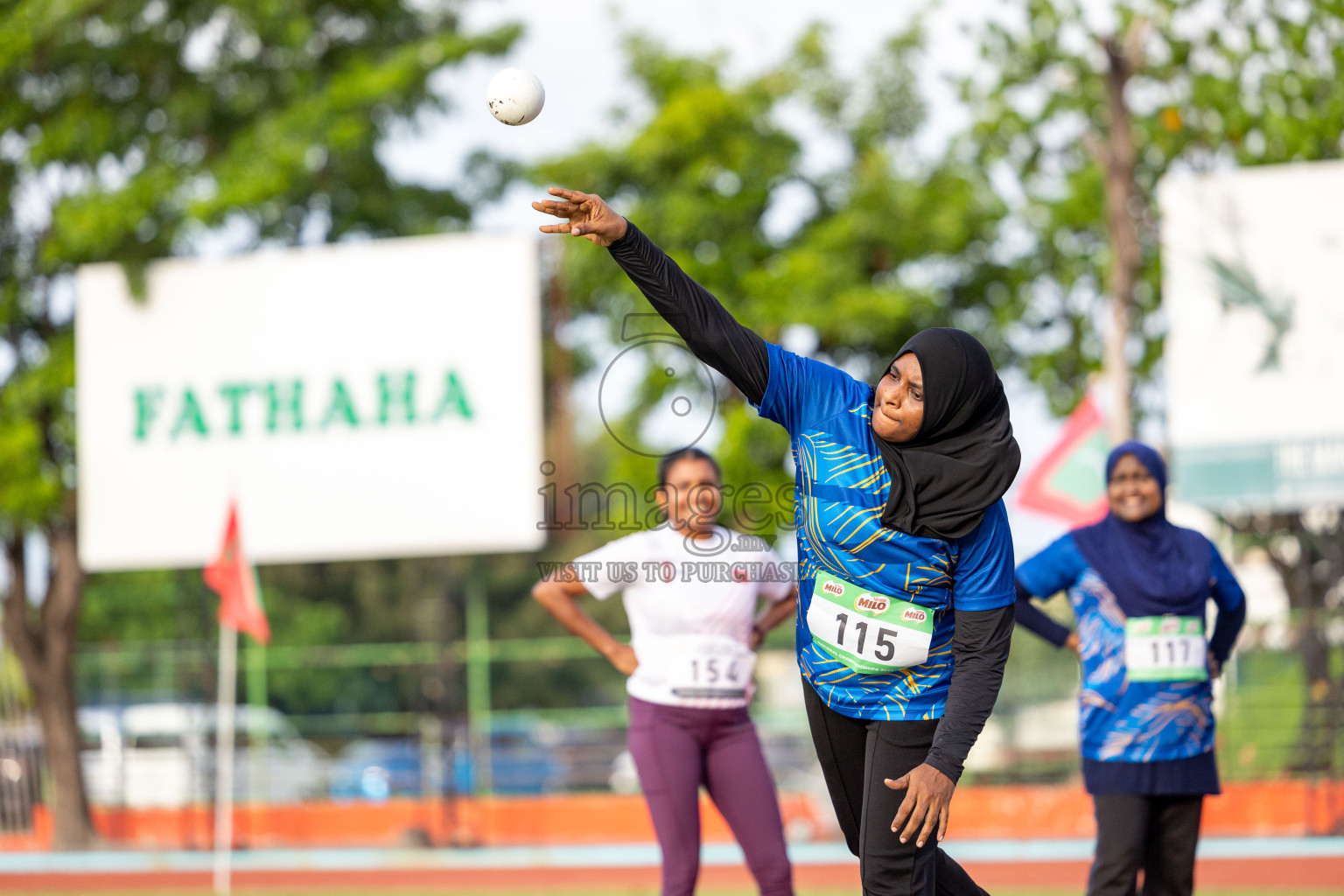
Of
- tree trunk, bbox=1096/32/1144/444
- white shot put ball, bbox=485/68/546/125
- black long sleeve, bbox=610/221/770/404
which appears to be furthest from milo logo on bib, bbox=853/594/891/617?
tree trunk, bbox=1096/32/1144/444

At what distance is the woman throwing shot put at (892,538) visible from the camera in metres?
3.55

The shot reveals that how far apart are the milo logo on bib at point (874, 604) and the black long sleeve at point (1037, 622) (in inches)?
74.1

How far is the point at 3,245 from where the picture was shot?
50.1 feet

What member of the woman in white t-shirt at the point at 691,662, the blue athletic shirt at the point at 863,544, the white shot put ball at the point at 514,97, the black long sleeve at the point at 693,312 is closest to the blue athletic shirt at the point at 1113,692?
the woman in white t-shirt at the point at 691,662

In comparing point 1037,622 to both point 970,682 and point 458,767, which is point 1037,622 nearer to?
point 970,682

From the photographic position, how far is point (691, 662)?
17.5 feet

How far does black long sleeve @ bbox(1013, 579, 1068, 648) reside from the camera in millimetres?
5531

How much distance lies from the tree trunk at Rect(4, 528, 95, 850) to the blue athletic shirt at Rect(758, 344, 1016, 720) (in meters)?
12.9

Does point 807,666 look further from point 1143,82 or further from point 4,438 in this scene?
point 1143,82

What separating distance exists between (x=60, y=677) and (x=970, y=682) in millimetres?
13659

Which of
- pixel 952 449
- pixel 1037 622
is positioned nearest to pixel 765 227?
pixel 1037 622

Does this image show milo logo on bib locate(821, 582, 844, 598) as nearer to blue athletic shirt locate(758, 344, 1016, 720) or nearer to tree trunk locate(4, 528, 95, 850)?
blue athletic shirt locate(758, 344, 1016, 720)

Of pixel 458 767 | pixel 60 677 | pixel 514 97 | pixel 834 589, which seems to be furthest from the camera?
pixel 458 767

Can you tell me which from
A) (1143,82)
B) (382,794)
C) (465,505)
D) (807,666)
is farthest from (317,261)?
(807,666)
